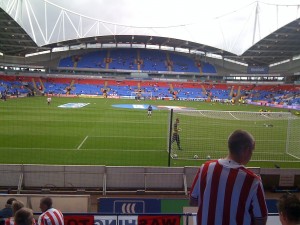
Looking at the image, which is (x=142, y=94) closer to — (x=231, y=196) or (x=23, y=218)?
(x=23, y=218)

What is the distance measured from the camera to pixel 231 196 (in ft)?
9.21

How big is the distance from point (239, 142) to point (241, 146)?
Result: 4 centimetres

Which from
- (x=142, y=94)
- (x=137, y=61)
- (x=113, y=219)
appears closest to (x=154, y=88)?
(x=142, y=94)

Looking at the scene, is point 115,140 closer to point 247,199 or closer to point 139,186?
point 139,186

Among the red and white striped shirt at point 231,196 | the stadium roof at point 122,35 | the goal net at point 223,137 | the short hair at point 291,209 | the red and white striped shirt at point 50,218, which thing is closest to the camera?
the short hair at point 291,209

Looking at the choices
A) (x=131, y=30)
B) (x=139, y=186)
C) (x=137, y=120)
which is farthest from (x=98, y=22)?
(x=139, y=186)

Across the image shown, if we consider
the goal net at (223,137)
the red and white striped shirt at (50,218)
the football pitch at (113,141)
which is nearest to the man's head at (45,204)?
the red and white striped shirt at (50,218)

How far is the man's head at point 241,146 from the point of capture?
2.79 m

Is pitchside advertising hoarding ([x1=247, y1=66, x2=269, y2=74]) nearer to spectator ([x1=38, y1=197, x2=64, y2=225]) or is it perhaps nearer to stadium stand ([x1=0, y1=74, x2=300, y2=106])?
stadium stand ([x1=0, y1=74, x2=300, y2=106])

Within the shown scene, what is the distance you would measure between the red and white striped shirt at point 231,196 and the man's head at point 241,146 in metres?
0.07

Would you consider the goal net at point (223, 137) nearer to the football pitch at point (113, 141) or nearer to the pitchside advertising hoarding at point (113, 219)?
the football pitch at point (113, 141)

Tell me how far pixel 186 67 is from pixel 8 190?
7766 centimetres

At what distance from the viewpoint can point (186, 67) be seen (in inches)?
3339

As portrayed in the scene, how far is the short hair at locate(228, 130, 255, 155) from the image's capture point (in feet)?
9.14
